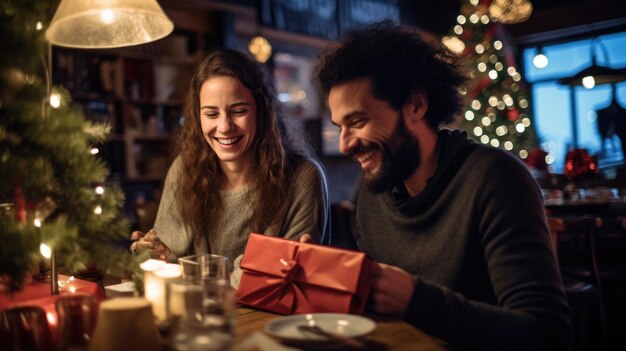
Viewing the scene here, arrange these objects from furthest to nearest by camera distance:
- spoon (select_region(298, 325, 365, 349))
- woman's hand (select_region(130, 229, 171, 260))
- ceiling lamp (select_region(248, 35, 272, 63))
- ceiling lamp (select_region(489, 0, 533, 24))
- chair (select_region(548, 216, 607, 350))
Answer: ceiling lamp (select_region(248, 35, 272, 63))
ceiling lamp (select_region(489, 0, 533, 24))
chair (select_region(548, 216, 607, 350))
woman's hand (select_region(130, 229, 171, 260))
spoon (select_region(298, 325, 365, 349))

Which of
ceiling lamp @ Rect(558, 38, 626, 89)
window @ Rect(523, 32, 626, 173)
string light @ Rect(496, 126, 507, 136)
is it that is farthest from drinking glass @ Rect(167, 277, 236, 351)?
window @ Rect(523, 32, 626, 173)

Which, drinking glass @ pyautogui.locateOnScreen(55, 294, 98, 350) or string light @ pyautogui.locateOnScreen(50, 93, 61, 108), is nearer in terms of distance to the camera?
drinking glass @ pyautogui.locateOnScreen(55, 294, 98, 350)

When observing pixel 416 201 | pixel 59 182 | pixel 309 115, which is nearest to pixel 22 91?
pixel 59 182

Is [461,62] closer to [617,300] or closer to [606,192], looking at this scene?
[617,300]

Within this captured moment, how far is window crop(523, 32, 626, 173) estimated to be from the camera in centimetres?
781

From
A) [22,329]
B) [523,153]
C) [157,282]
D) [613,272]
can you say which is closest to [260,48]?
[523,153]

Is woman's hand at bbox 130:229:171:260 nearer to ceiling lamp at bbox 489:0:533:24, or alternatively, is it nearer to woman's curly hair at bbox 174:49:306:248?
woman's curly hair at bbox 174:49:306:248

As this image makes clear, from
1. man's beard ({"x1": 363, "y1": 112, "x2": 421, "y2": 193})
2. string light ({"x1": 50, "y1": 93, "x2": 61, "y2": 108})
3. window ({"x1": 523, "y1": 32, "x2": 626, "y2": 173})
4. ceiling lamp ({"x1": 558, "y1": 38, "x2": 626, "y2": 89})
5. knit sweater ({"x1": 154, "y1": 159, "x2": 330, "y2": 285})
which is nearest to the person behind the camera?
string light ({"x1": 50, "y1": 93, "x2": 61, "y2": 108})

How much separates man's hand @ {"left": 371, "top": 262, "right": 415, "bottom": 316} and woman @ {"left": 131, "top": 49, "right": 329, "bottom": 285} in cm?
86

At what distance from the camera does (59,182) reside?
1.14 meters

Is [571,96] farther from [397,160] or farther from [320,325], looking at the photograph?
[320,325]

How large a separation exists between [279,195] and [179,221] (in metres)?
0.40

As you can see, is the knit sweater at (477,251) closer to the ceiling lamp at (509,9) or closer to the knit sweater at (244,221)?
the knit sweater at (244,221)

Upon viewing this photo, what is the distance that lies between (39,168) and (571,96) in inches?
328
